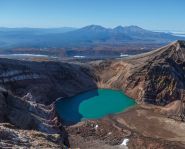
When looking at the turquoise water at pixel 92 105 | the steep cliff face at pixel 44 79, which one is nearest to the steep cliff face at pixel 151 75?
the turquoise water at pixel 92 105

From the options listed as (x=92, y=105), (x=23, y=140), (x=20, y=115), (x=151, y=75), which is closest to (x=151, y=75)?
(x=151, y=75)

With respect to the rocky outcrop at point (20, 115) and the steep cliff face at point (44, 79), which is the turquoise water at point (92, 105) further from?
the rocky outcrop at point (20, 115)

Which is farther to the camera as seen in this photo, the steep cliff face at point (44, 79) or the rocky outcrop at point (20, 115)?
the steep cliff face at point (44, 79)

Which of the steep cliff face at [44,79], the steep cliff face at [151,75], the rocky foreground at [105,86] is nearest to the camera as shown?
the rocky foreground at [105,86]

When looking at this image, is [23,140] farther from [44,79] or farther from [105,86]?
[105,86]

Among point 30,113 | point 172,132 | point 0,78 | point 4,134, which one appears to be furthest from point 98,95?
point 4,134
